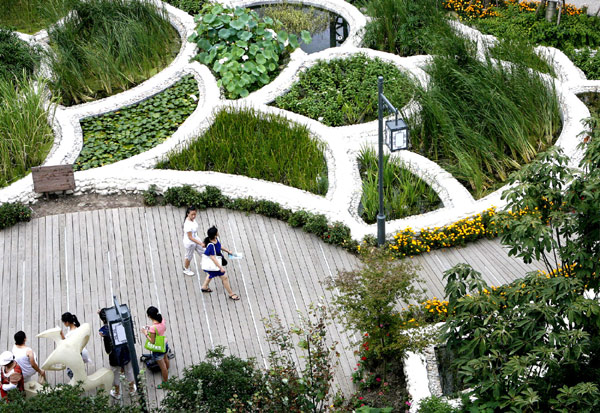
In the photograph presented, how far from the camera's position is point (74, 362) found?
8898mm

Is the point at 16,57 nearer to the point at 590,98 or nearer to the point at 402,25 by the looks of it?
the point at 402,25

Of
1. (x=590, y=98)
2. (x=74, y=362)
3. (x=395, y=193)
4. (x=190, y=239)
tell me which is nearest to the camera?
(x=74, y=362)

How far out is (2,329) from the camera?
10477 millimetres

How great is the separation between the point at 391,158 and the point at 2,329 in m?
6.83

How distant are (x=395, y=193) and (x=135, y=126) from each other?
17.9ft

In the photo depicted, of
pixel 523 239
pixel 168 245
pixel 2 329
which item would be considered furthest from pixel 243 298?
pixel 523 239

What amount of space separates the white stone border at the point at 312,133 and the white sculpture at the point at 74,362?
4.20m

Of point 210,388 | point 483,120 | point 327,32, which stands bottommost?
point 210,388

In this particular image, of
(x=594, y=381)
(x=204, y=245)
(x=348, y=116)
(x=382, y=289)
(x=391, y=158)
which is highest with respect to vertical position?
(x=348, y=116)

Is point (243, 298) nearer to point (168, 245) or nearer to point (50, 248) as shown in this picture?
point (168, 245)

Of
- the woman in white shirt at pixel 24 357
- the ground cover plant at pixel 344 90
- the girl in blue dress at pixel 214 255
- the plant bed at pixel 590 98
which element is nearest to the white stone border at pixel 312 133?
the plant bed at pixel 590 98

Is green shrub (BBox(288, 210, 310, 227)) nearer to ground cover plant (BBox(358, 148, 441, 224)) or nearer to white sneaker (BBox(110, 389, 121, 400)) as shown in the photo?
ground cover plant (BBox(358, 148, 441, 224))

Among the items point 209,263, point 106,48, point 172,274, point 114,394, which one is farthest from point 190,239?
point 106,48

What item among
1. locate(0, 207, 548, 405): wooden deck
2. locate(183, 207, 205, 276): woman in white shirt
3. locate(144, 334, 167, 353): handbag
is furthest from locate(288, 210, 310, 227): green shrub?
locate(144, 334, 167, 353): handbag
